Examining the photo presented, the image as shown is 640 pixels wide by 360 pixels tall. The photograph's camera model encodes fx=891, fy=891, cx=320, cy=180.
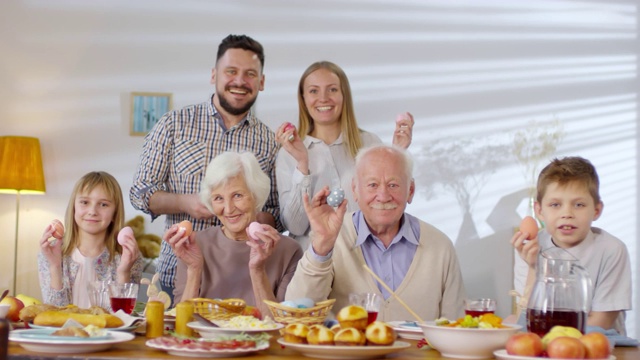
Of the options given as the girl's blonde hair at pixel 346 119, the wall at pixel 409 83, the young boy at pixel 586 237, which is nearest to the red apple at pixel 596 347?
the young boy at pixel 586 237

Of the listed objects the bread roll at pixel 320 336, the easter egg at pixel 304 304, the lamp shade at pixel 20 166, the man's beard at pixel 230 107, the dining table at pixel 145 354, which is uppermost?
the man's beard at pixel 230 107

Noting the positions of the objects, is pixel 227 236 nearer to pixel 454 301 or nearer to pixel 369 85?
pixel 454 301

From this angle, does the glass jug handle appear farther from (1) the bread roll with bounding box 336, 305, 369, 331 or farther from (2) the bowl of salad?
(1) the bread roll with bounding box 336, 305, 369, 331

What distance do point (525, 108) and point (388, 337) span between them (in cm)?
382

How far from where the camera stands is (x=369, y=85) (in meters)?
5.53

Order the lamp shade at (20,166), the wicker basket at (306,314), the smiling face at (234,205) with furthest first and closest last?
the lamp shade at (20,166) < the smiling face at (234,205) < the wicker basket at (306,314)

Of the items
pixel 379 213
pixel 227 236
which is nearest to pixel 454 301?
pixel 379 213

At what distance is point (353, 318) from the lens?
1.96 m

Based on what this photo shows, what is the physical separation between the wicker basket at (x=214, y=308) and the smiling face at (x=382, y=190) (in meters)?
0.80

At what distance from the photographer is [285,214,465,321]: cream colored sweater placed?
2842 mm

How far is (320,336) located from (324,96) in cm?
192

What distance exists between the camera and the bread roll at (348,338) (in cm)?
189

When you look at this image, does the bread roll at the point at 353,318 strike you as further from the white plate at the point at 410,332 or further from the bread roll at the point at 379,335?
the white plate at the point at 410,332

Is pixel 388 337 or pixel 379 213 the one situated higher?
pixel 379 213
